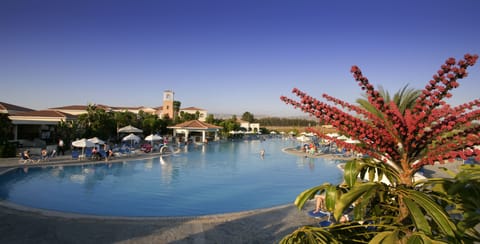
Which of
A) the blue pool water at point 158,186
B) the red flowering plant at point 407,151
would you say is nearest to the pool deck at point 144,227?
the blue pool water at point 158,186

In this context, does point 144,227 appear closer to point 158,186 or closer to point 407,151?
point 158,186

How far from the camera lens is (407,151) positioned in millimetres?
1502

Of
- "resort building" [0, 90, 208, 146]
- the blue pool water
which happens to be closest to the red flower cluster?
the blue pool water

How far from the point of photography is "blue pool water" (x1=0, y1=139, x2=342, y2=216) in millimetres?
10398

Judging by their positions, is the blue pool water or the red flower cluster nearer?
the red flower cluster

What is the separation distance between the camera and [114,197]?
1147 centimetres

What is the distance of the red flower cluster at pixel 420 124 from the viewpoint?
4.50ft

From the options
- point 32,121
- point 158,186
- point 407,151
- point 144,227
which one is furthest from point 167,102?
point 407,151

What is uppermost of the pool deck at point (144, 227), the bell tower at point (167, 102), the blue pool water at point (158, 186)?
the bell tower at point (167, 102)

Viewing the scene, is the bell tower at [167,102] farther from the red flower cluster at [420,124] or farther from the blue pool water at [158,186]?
the red flower cluster at [420,124]

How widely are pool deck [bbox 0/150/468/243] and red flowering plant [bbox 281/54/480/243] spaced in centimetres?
514

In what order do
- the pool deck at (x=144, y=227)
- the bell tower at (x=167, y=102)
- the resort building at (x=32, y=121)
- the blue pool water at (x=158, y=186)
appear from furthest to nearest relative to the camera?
the bell tower at (x=167, y=102), the resort building at (x=32, y=121), the blue pool water at (x=158, y=186), the pool deck at (x=144, y=227)

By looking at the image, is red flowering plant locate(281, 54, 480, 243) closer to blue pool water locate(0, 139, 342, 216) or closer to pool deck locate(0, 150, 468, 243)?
pool deck locate(0, 150, 468, 243)

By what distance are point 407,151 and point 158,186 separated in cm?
1316
